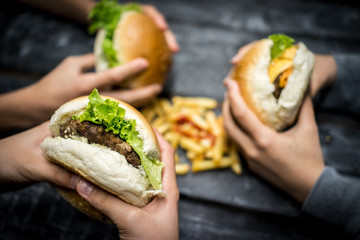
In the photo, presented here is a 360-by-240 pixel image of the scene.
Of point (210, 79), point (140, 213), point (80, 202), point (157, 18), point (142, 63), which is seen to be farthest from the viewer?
point (210, 79)

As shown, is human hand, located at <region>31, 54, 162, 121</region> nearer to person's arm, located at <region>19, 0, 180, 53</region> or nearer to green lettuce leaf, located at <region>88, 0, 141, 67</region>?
green lettuce leaf, located at <region>88, 0, 141, 67</region>

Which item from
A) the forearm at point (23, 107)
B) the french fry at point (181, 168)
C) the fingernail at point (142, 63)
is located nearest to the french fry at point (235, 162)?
the french fry at point (181, 168)

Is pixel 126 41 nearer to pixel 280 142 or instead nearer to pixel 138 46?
pixel 138 46

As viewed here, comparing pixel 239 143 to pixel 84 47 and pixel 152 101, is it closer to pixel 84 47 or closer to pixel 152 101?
pixel 152 101

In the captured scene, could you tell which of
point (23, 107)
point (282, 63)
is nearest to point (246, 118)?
point (282, 63)

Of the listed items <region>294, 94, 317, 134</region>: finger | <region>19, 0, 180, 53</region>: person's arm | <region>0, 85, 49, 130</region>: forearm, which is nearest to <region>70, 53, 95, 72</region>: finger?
<region>0, 85, 49, 130</region>: forearm

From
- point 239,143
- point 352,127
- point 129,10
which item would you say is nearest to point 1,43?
point 129,10

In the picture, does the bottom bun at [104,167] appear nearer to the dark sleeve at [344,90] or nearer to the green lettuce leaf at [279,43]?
the green lettuce leaf at [279,43]
